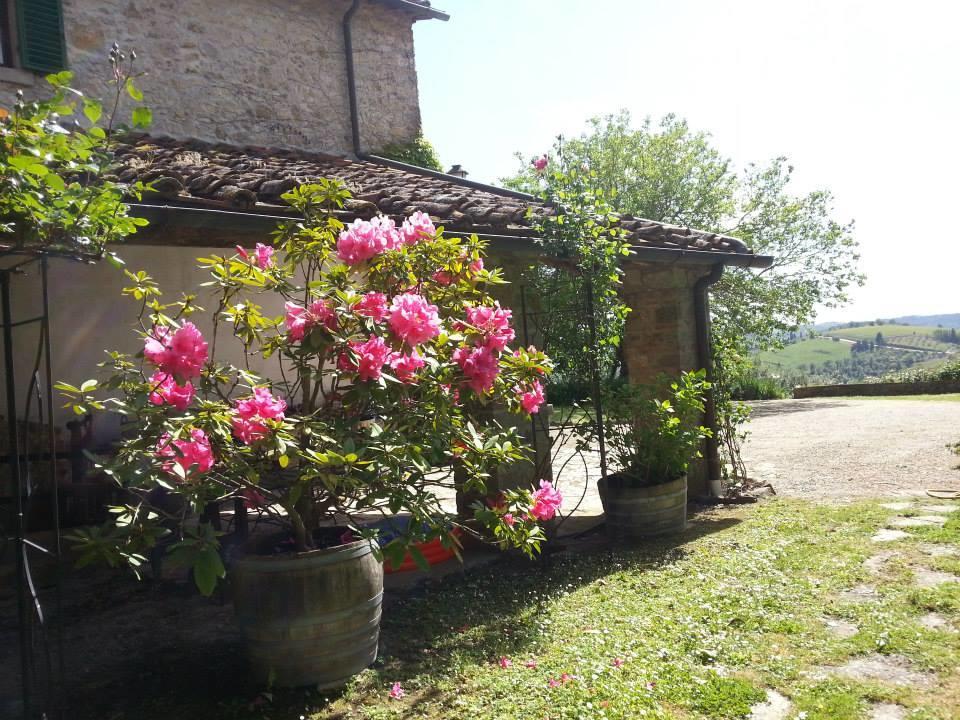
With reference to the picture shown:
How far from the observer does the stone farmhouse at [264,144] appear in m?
5.06

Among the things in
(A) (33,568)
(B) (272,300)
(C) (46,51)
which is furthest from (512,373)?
(B) (272,300)

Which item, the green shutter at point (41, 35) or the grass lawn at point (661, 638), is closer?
the grass lawn at point (661, 638)

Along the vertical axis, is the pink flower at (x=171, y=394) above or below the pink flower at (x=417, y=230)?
below

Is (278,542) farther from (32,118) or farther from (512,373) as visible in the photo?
(32,118)

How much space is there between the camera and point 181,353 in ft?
10.3

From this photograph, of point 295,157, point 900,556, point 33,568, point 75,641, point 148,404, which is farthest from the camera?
point 295,157

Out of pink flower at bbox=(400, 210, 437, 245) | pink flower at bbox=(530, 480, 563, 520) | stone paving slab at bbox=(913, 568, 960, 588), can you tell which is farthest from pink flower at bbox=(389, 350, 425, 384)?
stone paving slab at bbox=(913, 568, 960, 588)

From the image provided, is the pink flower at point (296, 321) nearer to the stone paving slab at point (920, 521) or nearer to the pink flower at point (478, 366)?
the pink flower at point (478, 366)

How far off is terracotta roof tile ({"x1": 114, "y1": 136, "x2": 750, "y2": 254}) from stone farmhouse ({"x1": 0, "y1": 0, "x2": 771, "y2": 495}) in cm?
2

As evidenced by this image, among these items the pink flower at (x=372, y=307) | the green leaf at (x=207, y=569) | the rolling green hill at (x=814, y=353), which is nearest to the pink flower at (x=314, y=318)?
the pink flower at (x=372, y=307)

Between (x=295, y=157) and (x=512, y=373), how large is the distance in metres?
5.22

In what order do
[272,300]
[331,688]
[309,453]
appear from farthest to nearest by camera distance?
1. [272,300]
2. [331,688]
3. [309,453]

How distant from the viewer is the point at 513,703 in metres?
3.39

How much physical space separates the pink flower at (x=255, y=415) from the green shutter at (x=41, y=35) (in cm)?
565
